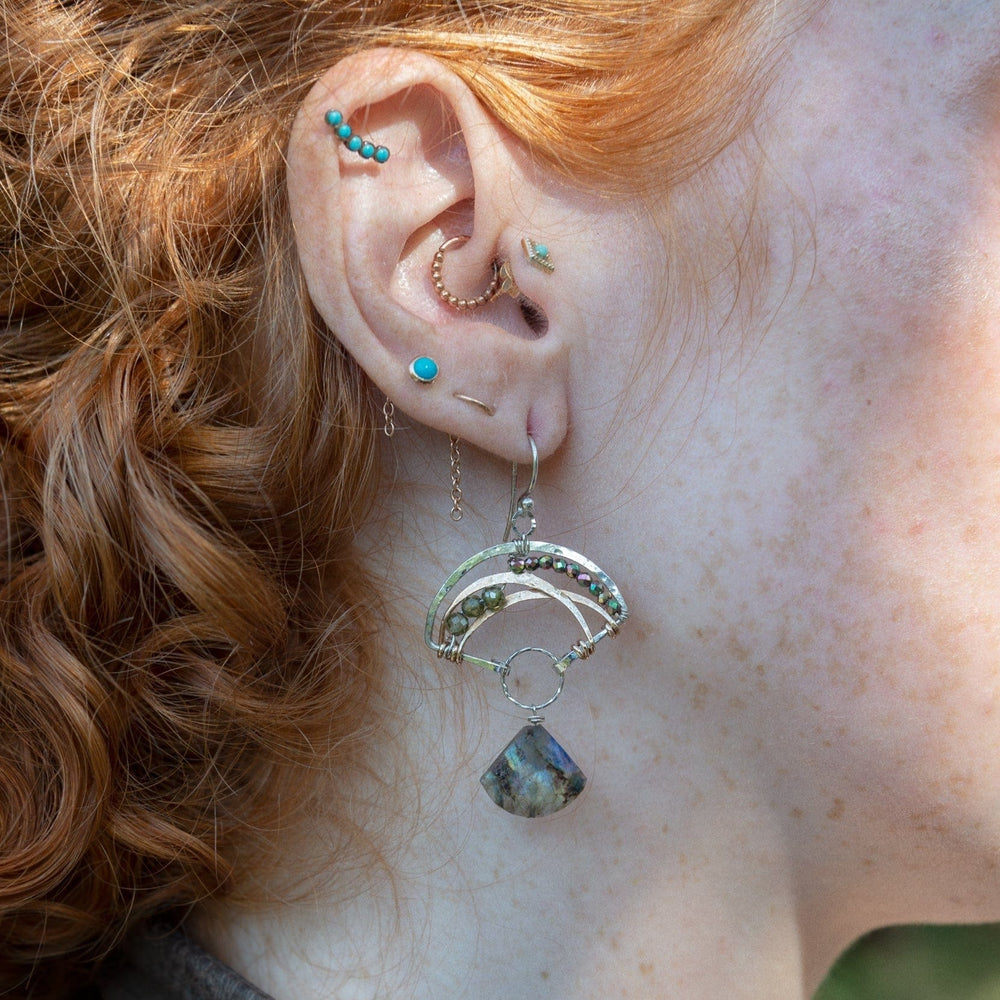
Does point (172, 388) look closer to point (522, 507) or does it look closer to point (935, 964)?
point (522, 507)

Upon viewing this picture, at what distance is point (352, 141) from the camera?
969 millimetres

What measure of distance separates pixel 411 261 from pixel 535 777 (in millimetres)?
573

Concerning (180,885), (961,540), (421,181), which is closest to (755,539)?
(961,540)

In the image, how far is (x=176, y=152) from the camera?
1054 millimetres

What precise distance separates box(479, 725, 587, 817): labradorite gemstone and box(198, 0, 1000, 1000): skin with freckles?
5 cm

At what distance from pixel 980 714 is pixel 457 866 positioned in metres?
0.60

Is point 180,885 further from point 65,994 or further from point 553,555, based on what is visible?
point 553,555

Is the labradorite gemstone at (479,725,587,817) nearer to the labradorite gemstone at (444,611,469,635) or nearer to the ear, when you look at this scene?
the labradorite gemstone at (444,611,469,635)

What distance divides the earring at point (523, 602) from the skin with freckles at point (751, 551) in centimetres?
4

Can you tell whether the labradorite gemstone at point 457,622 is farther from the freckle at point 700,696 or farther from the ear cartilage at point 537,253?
the ear cartilage at point 537,253

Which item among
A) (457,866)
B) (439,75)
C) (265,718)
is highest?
(439,75)

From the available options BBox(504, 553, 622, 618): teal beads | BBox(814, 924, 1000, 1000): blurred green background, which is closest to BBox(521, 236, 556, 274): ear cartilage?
BBox(504, 553, 622, 618): teal beads

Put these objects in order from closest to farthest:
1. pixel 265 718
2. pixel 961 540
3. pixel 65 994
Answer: pixel 961 540
pixel 265 718
pixel 65 994

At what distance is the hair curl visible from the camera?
3.38 ft
